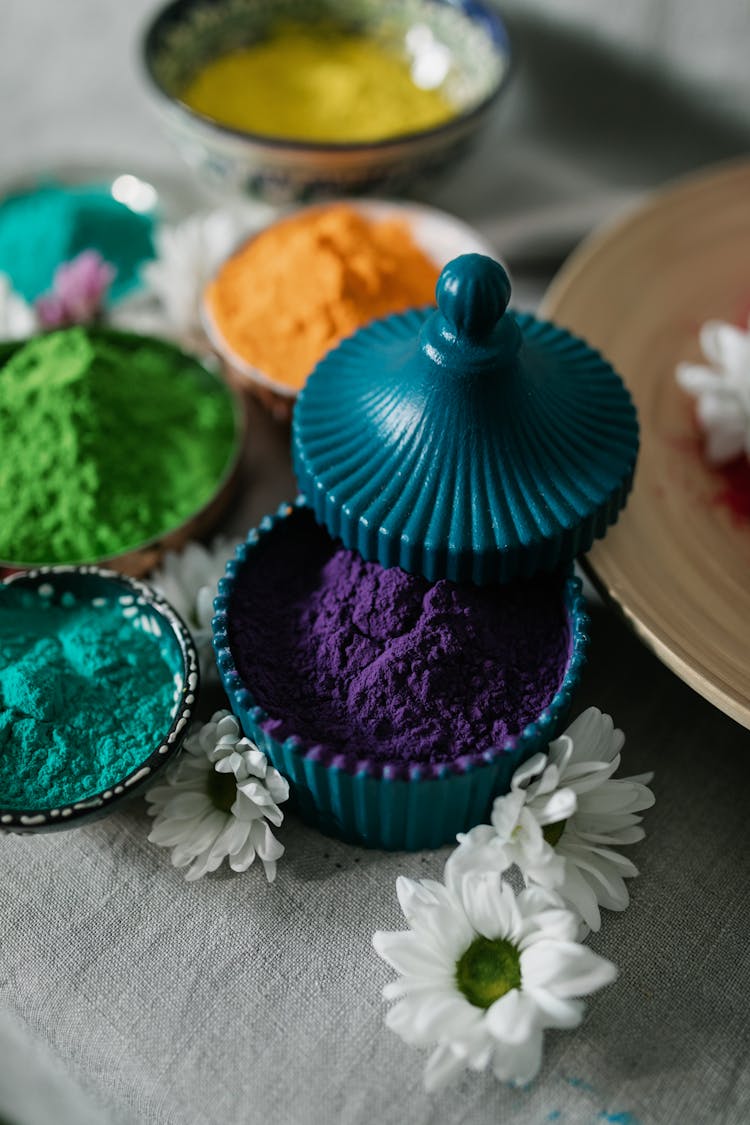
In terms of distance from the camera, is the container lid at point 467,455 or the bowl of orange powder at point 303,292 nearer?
the container lid at point 467,455

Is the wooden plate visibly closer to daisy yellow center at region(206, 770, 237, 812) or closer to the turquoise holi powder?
daisy yellow center at region(206, 770, 237, 812)

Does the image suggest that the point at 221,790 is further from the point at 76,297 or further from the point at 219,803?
the point at 76,297

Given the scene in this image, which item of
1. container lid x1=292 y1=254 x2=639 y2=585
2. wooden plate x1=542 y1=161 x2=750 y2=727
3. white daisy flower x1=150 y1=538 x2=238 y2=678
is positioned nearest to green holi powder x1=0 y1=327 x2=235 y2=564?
white daisy flower x1=150 y1=538 x2=238 y2=678

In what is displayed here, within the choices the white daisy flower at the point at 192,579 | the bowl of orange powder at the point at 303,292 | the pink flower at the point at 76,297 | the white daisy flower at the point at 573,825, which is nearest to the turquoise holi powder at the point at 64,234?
the pink flower at the point at 76,297

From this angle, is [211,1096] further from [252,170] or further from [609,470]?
[252,170]

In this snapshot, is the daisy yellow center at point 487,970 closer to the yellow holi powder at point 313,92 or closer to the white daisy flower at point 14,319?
the white daisy flower at point 14,319
